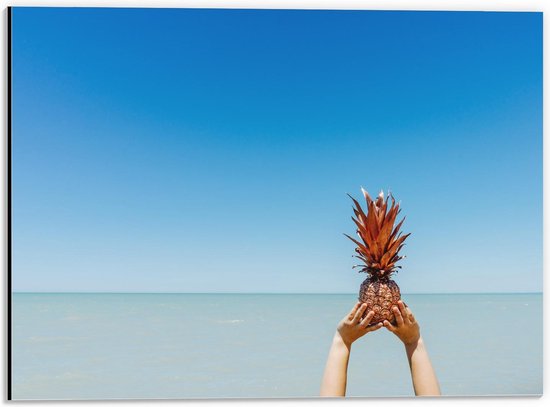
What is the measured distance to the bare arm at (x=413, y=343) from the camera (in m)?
2.68

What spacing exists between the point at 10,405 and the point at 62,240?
3.59ft

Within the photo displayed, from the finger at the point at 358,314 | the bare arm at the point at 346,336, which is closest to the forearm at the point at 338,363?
the bare arm at the point at 346,336

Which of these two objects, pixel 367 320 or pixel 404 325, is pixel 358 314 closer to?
pixel 367 320

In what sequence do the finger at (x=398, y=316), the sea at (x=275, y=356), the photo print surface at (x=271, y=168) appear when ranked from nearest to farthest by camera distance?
1. the finger at (x=398, y=316)
2. the photo print surface at (x=271, y=168)
3. the sea at (x=275, y=356)

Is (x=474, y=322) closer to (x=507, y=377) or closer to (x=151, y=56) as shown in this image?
(x=507, y=377)

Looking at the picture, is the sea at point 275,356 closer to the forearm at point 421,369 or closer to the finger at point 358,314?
the forearm at point 421,369

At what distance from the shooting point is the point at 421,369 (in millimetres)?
2834

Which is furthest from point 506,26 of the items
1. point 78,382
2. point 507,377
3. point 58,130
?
point 78,382

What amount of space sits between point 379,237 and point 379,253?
0.23 ft

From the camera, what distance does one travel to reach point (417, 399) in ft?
10.8

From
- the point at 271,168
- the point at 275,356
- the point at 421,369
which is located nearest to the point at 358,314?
the point at 421,369

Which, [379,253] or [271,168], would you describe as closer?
[379,253]

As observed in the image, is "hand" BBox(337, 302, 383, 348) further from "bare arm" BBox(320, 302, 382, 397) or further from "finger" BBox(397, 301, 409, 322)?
"finger" BBox(397, 301, 409, 322)

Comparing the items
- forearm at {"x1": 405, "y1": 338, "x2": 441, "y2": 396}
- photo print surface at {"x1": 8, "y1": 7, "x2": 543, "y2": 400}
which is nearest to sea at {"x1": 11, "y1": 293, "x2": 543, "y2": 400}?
photo print surface at {"x1": 8, "y1": 7, "x2": 543, "y2": 400}
